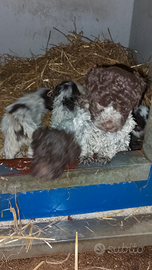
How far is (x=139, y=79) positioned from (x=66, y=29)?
236 cm

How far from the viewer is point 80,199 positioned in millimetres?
2186

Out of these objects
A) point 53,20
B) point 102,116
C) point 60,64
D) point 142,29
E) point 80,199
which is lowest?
point 80,199

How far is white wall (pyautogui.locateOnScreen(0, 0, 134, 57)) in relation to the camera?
3.46 m

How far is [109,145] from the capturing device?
2164mm

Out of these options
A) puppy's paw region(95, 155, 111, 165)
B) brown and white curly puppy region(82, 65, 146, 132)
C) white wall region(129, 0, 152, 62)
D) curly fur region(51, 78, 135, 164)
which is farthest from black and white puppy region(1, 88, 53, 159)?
white wall region(129, 0, 152, 62)

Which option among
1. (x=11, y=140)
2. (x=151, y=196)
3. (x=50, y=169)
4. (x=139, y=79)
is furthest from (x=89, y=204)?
(x=139, y=79)

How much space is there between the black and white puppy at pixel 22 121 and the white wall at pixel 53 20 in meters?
1.57

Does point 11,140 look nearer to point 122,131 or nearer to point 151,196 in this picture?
point 122,131

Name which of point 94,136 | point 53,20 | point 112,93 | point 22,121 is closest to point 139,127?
point 94,136

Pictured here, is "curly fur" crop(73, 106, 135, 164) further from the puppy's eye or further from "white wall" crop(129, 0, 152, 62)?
"white wall" crop(129, 0, 152, 62)

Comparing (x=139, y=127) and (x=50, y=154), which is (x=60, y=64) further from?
(x=50, y=154)

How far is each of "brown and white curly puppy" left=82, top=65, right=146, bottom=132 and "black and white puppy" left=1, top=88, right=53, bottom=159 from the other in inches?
33.2

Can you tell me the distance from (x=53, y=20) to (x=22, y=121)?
2.01 meters

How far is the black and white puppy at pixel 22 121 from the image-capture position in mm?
2406
